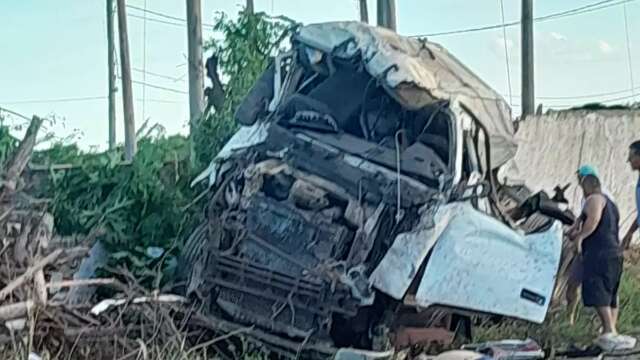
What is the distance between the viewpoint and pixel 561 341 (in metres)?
9.34

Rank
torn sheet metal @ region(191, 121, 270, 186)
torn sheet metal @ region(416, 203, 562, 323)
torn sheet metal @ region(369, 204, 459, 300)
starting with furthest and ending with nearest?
torn sheet metal @ region(191, 121, 270, 186) → torn sheet metal @ region(416, 203, 562, 323) → torn sheet metal @ region(369, 204, 459, 300)

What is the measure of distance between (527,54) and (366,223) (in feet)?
35.7

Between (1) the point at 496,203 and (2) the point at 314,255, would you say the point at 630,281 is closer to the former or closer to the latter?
(1) the point at 496,203

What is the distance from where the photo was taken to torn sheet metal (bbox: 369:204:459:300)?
779cm

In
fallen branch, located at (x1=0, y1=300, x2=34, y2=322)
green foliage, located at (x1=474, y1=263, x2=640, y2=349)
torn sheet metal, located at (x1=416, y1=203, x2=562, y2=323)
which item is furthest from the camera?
green foliage, located at (x1=474, y1=263, x2=640, y2=349)

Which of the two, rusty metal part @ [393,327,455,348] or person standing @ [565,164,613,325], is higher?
person standing @ [565,164,613,325]

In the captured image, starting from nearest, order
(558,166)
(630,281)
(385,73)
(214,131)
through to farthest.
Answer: (385,73)
(214,131)
(630,281)
(558,166)

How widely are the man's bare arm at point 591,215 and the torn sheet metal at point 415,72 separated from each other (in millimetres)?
936

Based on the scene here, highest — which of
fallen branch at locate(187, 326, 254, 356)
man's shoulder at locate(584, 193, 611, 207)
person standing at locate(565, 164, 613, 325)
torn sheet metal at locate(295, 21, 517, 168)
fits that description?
torn sheet metal at locate(295, 21, 517, 168)

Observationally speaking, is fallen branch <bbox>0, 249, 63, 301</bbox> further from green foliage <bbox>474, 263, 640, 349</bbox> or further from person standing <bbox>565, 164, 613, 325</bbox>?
person standing <bbox>565, 164, 613, 325</bbox>

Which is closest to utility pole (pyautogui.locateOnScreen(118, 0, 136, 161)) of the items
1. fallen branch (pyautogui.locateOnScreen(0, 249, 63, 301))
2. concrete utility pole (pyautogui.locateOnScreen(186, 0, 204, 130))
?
concrete utility pole (pyautogui.locateOnScreen(186, 0, 204, 130))

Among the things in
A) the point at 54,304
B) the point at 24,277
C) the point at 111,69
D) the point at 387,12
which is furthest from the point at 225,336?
the point at 111,69

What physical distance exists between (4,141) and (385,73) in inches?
153

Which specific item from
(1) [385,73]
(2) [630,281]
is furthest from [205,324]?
(2) [630,281]
